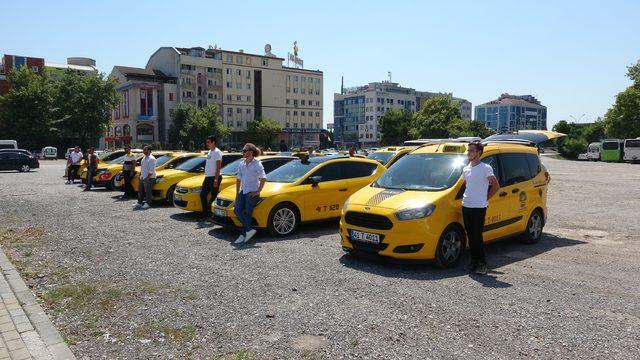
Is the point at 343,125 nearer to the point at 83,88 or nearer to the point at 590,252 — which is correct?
the point at 83,88

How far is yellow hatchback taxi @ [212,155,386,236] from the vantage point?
930 cm

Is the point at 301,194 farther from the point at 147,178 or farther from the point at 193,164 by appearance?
the point at 193,164

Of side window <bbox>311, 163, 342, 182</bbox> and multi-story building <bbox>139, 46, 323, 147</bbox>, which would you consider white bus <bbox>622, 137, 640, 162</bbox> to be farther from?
multi-story building <bbox>139, 46, 323, 147</bbox>

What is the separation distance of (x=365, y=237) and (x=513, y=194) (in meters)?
2.88

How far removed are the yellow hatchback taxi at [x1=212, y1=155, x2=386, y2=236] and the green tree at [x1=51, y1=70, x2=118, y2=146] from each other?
63.6 metres

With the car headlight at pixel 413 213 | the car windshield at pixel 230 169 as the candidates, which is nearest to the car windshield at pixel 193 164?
the car windshield at pixel 230 169

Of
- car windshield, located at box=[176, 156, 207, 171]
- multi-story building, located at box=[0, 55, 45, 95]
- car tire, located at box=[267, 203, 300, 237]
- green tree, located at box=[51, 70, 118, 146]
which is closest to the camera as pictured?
car tire, located at box=[267, 203, 300, 237]

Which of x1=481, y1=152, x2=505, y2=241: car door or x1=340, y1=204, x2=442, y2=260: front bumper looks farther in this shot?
x1=481, y1=152, x2=505, y2=241: car door

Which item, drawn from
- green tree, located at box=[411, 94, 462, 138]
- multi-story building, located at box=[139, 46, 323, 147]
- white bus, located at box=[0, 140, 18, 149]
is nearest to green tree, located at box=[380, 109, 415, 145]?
green tree, located at box=[411, 94, 462, 138]

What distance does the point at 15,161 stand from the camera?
31609mm

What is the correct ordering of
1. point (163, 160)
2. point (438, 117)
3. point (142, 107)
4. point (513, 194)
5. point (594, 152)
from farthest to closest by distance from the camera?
point (142, 107), point (438, 117), point (594, 152), point (163, 160), point (513, 194)

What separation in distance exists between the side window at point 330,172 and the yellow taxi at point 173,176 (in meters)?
4.62

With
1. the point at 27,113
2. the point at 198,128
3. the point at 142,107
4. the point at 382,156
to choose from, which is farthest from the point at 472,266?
the point at 142,107

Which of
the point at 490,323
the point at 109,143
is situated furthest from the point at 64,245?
the point at 109,143
